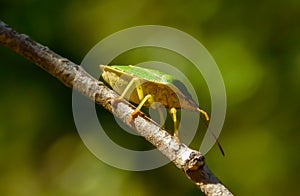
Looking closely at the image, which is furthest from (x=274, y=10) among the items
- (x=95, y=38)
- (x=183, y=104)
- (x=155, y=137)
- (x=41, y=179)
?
(x=155, y=137)

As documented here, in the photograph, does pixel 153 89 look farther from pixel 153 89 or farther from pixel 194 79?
pixel 194 79

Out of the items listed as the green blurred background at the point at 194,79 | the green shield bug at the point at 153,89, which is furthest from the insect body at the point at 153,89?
the green blurred background at the point at 194,79

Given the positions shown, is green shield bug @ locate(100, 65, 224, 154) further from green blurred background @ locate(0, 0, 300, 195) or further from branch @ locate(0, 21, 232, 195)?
green blurred background @ locate(0, 0, 300, 195)

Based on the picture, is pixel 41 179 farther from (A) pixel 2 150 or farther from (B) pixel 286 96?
(B) pixel 286 96

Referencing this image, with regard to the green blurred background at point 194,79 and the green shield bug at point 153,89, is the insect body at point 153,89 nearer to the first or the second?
the green shield bug at point 153,89

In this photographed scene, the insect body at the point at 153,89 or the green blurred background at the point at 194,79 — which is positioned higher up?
the insect body at the point at 153,89
